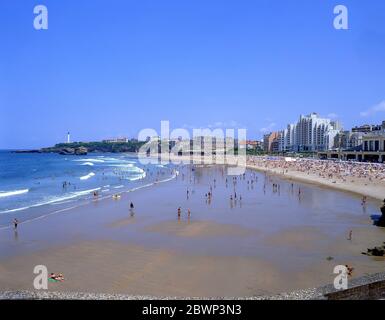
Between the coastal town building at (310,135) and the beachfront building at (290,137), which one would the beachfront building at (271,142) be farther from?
the beachfront building at (290,137)

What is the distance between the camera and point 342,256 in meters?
15.2

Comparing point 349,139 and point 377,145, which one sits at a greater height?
point 349,139

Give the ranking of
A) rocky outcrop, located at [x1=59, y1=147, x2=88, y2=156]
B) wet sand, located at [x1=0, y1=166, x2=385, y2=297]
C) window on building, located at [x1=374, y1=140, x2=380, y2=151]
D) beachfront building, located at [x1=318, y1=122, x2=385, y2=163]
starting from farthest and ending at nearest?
rocky outcrop, located at [x1=59, y1=147, x2=88, y2=156] → window on building, located at [x1=374, y1=140, x2=380, y2=151] → beachfront building, located at [x1=318, y1=122, x2=385, y2=163] → wet sand, located at [x1=0, y1=166, x2=385, y2=297]

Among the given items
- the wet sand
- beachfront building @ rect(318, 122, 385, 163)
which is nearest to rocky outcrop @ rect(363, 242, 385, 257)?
the wet sand

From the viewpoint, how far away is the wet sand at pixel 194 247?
40.7 feet

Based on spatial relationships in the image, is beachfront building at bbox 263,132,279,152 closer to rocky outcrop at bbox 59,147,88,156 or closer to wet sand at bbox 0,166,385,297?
rocky outcrop at bbox 59,147,88,156

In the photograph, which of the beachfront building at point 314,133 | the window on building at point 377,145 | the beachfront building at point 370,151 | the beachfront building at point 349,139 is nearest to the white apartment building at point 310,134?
the beachfront building at point 314,133

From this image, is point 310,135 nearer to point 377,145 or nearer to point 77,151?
point 377,145

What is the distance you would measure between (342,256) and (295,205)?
13958 millimetres

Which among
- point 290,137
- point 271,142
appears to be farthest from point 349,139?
point 271,142

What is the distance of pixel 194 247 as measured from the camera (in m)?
17.0

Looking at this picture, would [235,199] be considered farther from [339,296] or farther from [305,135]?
A: [305,135]

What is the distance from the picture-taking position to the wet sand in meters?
12.4

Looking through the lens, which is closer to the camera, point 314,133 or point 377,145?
point 377,145
